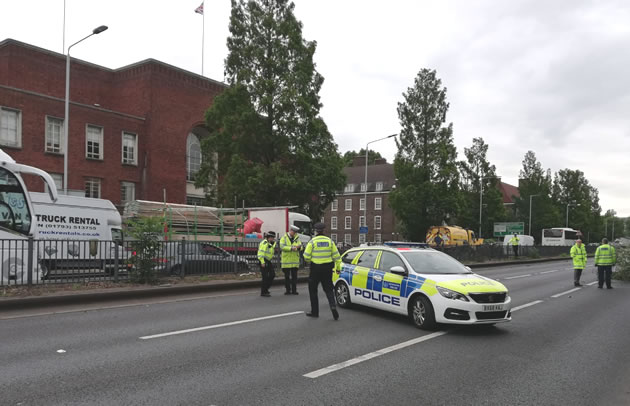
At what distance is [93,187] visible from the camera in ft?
114

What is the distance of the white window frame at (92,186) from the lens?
34.3 meters

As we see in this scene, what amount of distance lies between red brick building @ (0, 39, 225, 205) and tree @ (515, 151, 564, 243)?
52.3 m

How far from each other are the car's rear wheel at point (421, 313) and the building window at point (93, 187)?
31123 mm

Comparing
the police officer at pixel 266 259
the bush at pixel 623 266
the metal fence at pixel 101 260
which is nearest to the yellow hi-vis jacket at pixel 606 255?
the bush at pixel 623 266

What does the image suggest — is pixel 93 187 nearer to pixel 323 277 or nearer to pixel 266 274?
pixel 266 274

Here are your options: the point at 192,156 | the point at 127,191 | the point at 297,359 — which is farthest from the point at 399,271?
the point at 192,156

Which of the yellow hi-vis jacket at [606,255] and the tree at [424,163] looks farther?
the tree at [424,163]

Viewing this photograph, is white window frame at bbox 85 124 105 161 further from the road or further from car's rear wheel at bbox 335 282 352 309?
car's rear wheel at bbox 335 282 352 309

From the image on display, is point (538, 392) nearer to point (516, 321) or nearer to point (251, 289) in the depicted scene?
point (516, 321)

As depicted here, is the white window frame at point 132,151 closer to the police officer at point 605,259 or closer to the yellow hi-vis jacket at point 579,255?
the yellow hi-vis jacket at point 579,255

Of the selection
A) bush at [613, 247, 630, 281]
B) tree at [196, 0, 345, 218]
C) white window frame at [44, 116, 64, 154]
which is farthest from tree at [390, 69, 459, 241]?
white window frame at [44, 116, 64, 154]

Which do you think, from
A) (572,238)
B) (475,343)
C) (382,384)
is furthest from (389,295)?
(572,238)

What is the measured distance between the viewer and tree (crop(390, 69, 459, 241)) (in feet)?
133

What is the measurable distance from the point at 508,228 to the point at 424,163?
2198cm
